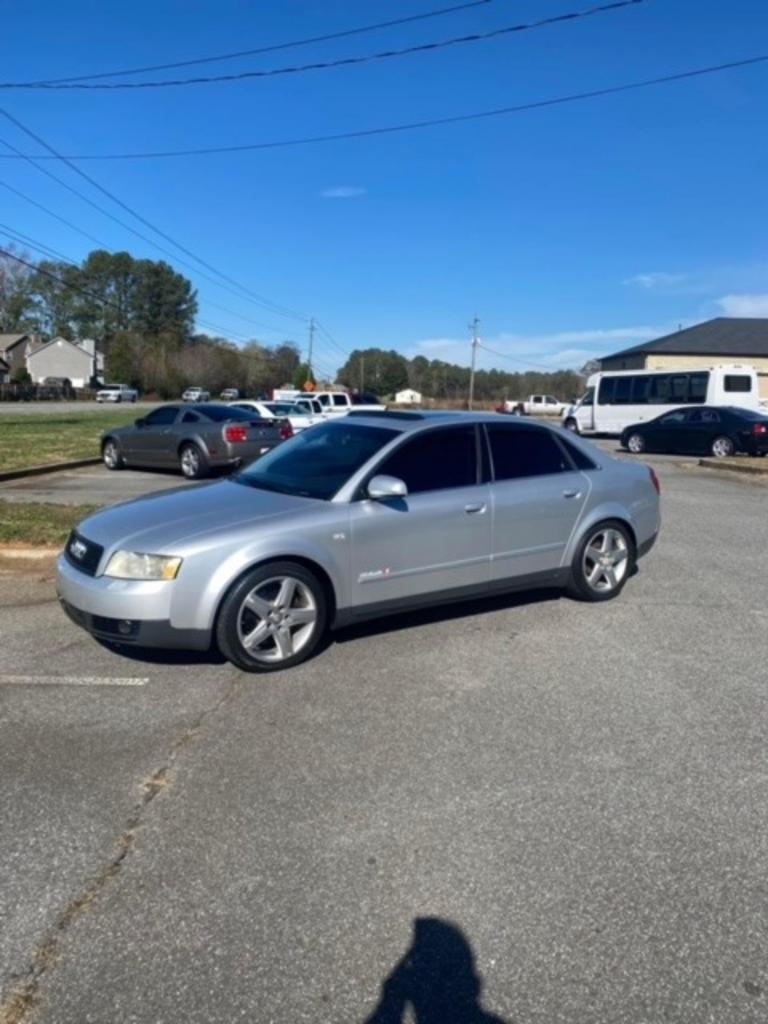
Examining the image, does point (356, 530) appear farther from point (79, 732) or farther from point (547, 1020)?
point (547, 1020)

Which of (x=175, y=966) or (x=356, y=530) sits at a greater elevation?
(x=356, y=530)

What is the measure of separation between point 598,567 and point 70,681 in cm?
402

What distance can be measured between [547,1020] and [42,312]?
11454 cm

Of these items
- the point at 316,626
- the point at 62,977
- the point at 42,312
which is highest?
the point at 42,312

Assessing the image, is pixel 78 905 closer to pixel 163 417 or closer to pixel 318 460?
pixel 318 460

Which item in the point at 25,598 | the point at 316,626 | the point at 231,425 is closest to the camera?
the point at 316,626

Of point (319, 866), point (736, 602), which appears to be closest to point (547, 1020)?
point (319, 866)

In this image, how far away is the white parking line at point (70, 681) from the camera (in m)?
4.50

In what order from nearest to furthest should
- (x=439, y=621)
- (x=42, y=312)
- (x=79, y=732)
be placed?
(x=79, y=732)
(x=439, y=621)
(x=42, y=312)

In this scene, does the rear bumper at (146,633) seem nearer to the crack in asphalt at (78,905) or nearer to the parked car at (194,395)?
the crack in asphalt at (78,905)

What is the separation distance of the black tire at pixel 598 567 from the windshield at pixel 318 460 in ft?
6.14

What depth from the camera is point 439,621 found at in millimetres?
5719

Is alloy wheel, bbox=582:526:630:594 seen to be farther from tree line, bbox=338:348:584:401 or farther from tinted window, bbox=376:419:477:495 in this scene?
tree line, bbox=338:348:584:401

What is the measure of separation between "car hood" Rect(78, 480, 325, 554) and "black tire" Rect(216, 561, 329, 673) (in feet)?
1.13
